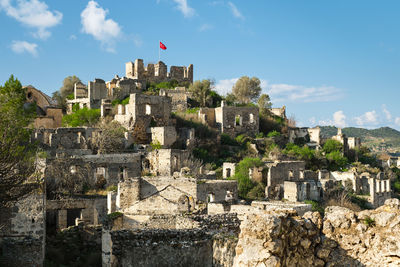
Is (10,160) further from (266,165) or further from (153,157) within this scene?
(266,165)

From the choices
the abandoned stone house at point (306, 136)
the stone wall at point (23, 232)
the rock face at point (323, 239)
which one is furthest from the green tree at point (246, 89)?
the rock face at point (323, 239)

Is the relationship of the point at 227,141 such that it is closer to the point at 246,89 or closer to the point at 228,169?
the point at 228,169

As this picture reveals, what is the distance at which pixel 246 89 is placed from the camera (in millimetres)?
46000

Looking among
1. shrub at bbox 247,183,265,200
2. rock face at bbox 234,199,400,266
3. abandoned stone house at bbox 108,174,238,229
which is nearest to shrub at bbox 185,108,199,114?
shrub at bbox 247,183,265,200

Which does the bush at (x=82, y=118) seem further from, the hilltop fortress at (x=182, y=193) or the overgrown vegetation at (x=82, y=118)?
the hilltop fortress at (x=182, y=193)

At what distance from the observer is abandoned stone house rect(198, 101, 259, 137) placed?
35438 millimetres

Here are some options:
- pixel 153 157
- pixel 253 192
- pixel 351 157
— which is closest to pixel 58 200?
pixel 153 157

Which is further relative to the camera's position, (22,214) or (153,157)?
(153,157)

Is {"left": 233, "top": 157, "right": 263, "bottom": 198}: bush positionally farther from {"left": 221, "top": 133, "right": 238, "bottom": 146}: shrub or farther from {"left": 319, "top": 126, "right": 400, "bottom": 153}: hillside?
{"left": 319, "top": 126, "right": 400, "bottom": 153}: hillside

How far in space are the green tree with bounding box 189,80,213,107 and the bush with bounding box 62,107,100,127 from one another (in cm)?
890

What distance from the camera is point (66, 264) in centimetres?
1395

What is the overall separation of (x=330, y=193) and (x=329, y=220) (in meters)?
22.7

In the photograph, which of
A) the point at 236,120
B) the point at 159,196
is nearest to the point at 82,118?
the point at 236,120

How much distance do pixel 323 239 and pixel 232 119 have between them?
1161 inches
